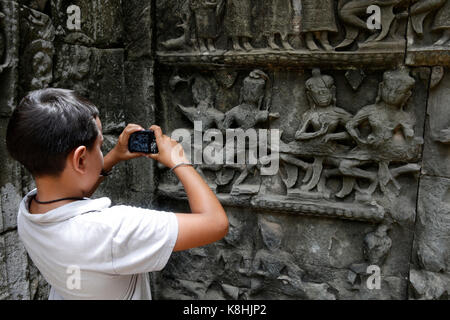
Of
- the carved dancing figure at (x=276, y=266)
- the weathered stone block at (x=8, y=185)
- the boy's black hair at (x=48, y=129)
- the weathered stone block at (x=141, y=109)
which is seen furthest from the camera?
the weathered stone block at (x=141, y=109)

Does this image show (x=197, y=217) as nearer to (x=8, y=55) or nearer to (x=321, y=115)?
(x=8, y=55)

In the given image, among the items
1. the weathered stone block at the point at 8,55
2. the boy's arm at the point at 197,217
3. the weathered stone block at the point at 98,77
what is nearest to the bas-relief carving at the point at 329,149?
the weathered stone block at the point at 98,77

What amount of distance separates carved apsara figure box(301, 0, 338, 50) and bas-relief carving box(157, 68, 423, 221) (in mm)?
238

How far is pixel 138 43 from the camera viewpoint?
3129mm

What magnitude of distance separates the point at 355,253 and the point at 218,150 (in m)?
1.42

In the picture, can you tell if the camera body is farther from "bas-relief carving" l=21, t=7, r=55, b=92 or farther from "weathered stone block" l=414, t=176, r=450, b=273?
"weathered stone block" l=414, t=176, r=450, b=273

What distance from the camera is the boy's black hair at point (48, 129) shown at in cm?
114

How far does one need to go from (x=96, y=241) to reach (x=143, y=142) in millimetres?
470

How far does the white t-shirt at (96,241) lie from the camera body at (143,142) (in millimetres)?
311

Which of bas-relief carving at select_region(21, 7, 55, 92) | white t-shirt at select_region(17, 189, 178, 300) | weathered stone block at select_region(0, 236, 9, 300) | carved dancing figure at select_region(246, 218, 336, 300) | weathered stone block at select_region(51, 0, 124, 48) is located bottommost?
carved dancing figure at select_region(246, 218, 336, 300)

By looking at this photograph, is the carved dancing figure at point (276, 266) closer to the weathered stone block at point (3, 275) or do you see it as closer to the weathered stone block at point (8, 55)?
the weathered stone block at point (3, 275)

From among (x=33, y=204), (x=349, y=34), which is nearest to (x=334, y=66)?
(x=349, y=34)

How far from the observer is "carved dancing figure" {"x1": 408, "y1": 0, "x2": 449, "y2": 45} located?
2.45 m

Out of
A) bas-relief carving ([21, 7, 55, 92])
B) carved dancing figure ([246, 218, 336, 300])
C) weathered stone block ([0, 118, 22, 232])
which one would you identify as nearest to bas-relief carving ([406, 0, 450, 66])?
carved dancing figure ([246, 218, 336, 300])
